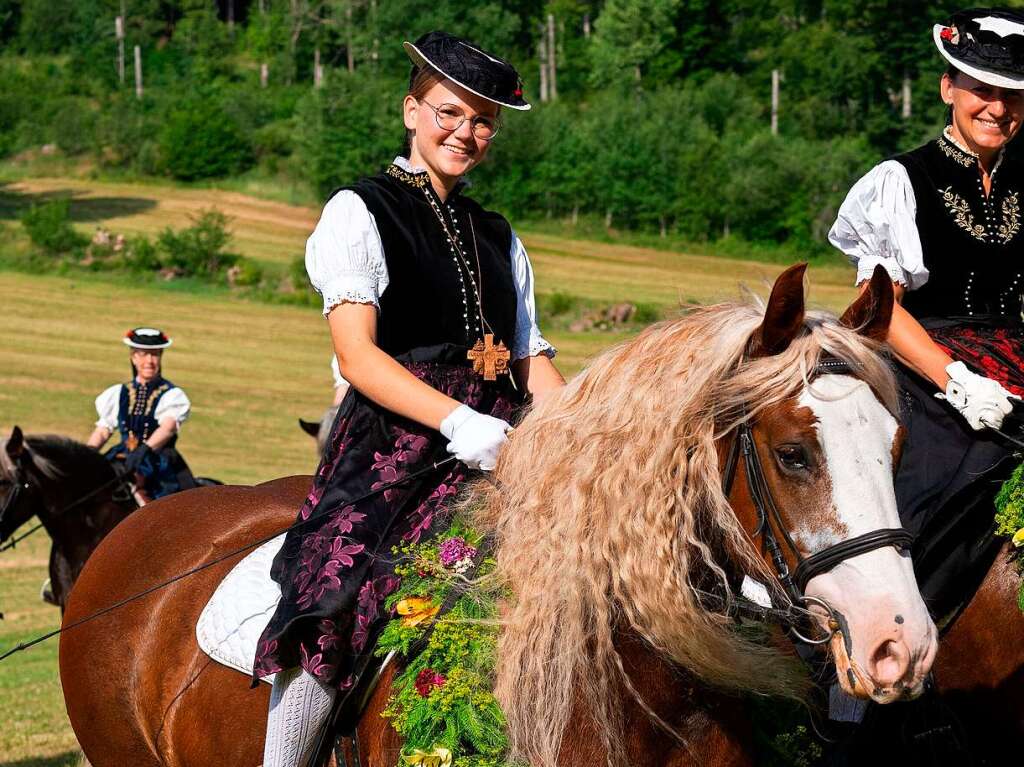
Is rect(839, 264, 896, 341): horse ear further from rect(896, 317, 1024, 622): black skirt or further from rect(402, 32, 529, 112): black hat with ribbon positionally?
rect(896, 317, 1024, 622): black skirt

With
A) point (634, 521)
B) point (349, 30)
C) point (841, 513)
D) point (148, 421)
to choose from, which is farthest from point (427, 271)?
point (349, 30)

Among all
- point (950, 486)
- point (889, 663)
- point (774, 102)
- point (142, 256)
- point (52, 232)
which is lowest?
point (774, 102)

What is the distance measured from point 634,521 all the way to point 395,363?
0.83 meters

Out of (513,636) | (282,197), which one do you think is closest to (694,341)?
(513,636)

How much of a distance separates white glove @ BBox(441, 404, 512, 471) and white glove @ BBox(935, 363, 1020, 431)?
1675 mm

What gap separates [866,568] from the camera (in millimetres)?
2818

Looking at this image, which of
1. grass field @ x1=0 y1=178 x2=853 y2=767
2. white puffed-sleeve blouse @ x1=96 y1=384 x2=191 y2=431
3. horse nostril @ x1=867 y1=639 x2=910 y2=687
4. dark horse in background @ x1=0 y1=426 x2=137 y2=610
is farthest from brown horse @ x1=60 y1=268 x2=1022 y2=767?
white puffed-sleeve blouse @ x1=96 y1=384 x2=191 y2=431

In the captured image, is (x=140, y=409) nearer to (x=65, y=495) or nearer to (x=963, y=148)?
(x=65, y=495)

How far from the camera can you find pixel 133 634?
4742 millimetres

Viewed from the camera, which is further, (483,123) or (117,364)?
(117,364)

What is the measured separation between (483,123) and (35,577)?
12622mm

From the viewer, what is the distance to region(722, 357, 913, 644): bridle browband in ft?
9.33

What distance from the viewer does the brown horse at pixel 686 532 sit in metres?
2.89

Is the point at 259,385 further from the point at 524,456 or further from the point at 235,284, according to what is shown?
the point at 524,456
